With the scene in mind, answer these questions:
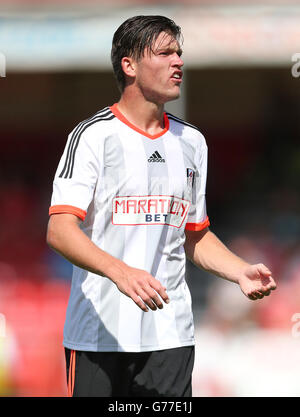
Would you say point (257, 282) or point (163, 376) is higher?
point (257, 282)

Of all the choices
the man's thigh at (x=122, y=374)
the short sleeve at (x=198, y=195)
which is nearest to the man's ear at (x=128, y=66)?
the short sleeve at (x=198, y=195)

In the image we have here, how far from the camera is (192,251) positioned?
3.30m

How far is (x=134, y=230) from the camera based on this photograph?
2.96 m

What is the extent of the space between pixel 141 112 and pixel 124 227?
1.54 feet

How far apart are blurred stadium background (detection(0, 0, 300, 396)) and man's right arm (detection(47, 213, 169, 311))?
2.32m

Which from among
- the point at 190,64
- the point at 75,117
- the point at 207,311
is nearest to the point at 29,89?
the point at 75,117

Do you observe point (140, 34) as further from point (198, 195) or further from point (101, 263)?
point (101, 263)

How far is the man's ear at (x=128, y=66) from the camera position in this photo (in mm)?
3086

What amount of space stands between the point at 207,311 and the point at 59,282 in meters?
1.36

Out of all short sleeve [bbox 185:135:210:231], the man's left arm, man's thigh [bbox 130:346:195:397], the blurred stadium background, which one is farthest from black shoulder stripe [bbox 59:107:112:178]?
the blurred stadium background

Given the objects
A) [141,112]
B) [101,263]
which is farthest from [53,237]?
[141,112]

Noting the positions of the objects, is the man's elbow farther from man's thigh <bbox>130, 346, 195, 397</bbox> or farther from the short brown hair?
the short brown hair

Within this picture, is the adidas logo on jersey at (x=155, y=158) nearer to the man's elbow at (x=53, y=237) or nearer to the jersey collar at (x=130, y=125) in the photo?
the jersey collar at (x=130, y=125)
